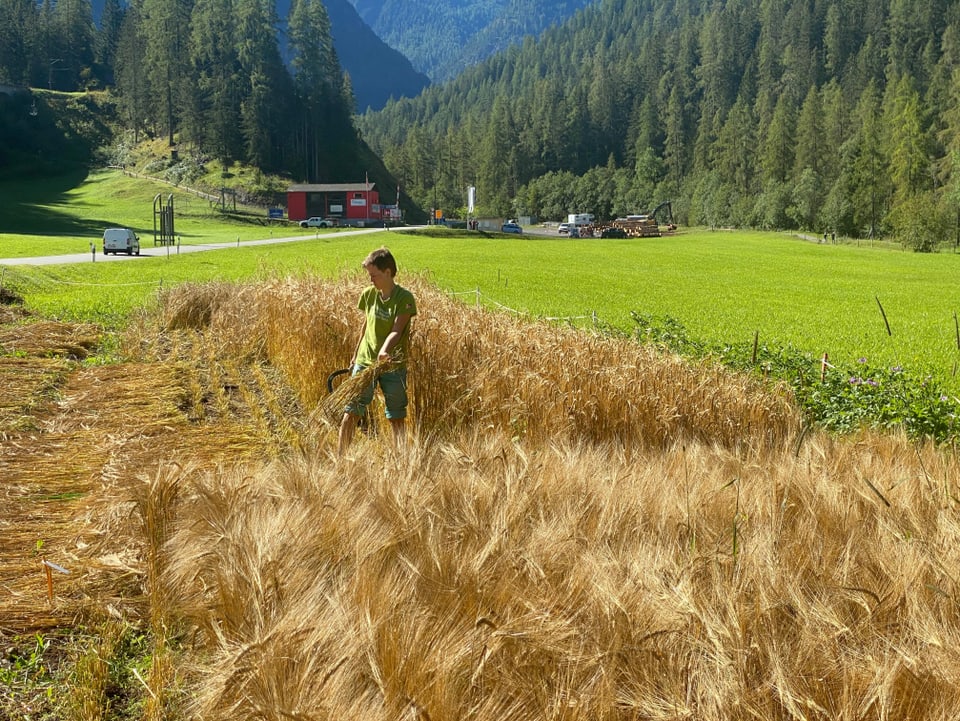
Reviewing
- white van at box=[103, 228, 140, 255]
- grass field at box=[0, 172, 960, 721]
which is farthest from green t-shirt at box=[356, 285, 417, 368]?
white van at box=[103, 228, 140, 255]

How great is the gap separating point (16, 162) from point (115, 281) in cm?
8270

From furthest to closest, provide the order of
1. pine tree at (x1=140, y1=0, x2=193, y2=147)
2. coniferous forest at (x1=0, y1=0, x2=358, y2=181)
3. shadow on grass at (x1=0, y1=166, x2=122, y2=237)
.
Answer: pine tree at (x1=140, y1=0, x2=193, y2=147) < coniferous forest at (x1=0, y1=0, x2=358, y2=181) < shadow on grass at (x1=0, y1=166, x2=122, y2=237)

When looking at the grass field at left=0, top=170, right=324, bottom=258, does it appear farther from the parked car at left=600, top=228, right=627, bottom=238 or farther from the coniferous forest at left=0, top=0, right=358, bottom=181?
the parked car at left=600, top=228, right=627, bottom=238

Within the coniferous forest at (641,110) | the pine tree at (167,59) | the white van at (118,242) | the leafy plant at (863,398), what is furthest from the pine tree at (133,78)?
the leafy plant at (863,398)

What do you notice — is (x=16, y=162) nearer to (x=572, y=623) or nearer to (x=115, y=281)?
(x=115, y=281)

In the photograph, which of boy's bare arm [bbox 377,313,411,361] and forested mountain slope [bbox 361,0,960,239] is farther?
forested mountain slope [bbox 361,0,960,239]

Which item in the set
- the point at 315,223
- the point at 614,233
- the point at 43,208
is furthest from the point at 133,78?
the point at 614,233

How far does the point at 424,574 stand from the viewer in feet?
9.88

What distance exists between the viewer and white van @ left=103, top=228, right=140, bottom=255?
3484cm

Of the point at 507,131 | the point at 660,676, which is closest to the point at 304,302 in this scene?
the point at 660,676

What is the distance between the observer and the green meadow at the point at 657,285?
1591cm

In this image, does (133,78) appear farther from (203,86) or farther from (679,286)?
(679,286)

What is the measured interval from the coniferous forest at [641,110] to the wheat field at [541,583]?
216ft

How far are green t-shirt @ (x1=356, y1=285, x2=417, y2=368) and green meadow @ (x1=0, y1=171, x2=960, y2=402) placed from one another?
11.9 ft
